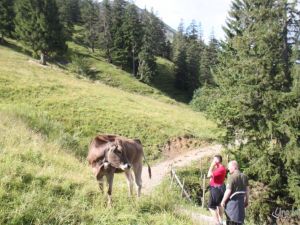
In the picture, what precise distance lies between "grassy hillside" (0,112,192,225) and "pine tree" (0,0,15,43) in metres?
63.3

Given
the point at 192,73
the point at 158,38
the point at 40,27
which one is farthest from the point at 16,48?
the point at 158,38

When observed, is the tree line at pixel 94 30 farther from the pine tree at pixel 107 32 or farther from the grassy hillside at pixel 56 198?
the grassy hillside at pixel 56 198

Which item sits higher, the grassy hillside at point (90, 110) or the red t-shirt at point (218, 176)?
the grassy hillside at point (90, 110)

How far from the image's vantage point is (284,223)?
19.5 meters

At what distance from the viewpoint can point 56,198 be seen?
24.3ft

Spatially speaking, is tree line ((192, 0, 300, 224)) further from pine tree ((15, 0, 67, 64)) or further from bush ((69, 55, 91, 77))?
bush ((69, 55, 91, 77))

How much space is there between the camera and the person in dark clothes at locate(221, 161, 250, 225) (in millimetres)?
9586

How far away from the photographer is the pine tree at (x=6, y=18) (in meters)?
67.4

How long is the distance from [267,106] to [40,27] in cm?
4510

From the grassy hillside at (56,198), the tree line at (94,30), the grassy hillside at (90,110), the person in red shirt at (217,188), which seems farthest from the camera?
the tree line at (94,30)

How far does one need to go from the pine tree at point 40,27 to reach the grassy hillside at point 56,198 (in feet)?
168

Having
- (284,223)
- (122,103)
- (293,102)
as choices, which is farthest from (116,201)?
(122,103)

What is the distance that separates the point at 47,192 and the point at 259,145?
59.4ft

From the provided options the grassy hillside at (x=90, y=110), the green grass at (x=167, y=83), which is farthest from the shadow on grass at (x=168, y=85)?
the grassy hillside at (x=90, y=110)
